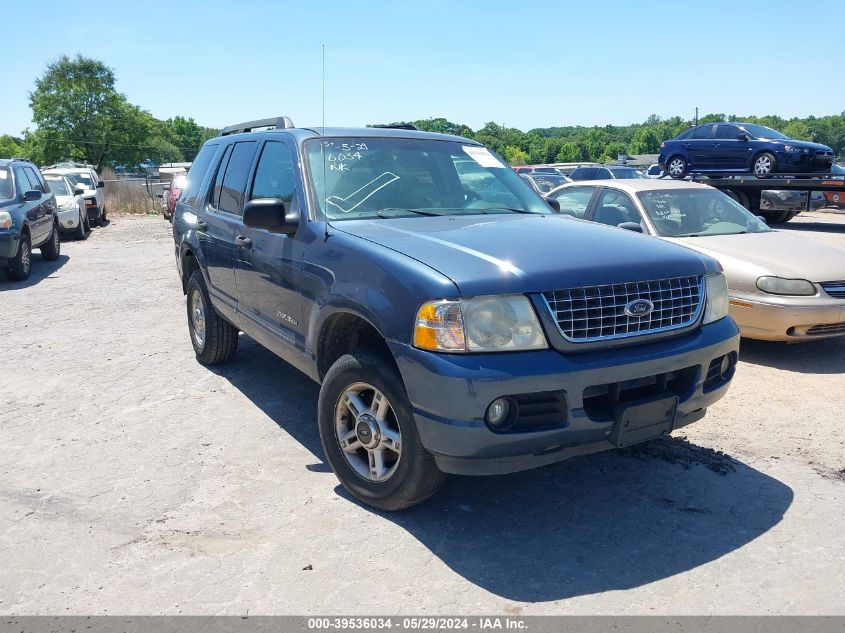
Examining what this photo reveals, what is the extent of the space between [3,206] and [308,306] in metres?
9.40

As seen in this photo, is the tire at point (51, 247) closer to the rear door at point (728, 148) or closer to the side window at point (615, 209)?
the side window at point (615, 209)

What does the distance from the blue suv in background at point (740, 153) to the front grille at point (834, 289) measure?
1256 centimetres

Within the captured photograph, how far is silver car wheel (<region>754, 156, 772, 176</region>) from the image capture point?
17766 millimetres

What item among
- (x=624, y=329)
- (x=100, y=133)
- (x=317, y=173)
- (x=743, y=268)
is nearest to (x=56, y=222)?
(x=317, y=173)

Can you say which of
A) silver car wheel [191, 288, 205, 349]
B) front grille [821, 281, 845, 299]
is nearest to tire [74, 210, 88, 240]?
silver car wheel [191, 288, 205, 349]

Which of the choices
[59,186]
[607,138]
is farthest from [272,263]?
[607,138]

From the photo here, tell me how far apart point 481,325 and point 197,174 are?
419 cm

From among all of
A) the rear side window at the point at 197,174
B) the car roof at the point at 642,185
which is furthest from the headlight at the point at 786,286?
the rear side window at the point at 197,174

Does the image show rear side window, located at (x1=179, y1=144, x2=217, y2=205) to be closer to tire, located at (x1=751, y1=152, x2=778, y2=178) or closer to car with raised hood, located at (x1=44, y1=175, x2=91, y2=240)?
car with raised hood, located at (x1=44, y1=175, x2=91, y2=240)

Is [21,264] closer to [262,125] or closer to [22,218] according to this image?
[22,218]

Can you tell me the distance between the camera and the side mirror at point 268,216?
4055 mm

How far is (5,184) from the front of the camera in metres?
11.8

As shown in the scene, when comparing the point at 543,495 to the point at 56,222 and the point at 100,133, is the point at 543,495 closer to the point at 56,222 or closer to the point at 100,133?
the point at 56,222

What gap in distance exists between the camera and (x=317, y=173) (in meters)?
4.40
